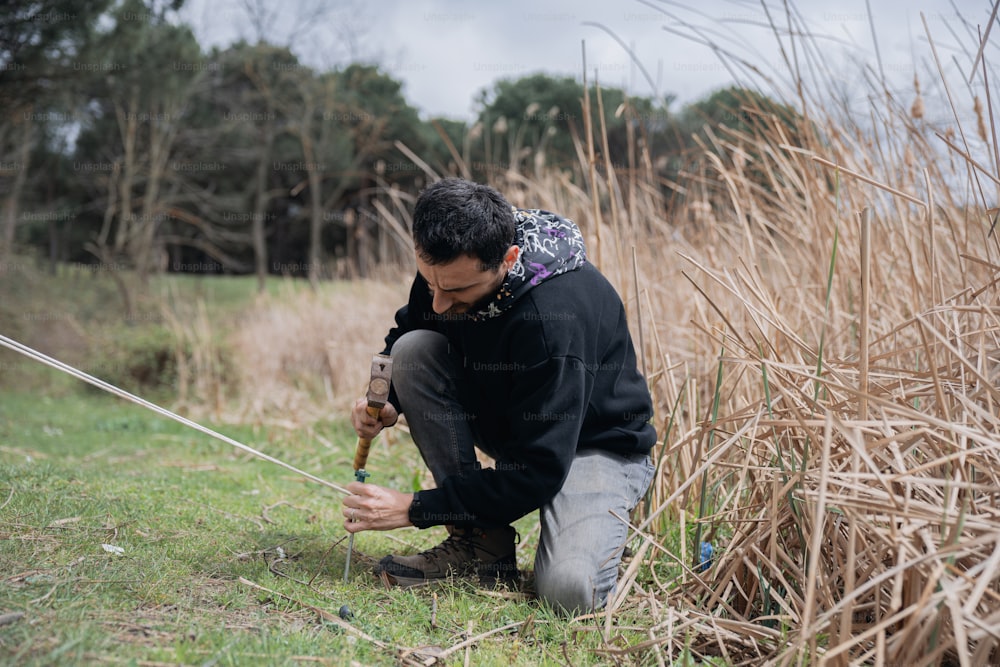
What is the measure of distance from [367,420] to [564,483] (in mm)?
673

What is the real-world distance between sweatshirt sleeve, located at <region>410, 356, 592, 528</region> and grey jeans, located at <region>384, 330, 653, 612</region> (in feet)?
0.61

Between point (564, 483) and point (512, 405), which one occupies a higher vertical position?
point (512, 405)

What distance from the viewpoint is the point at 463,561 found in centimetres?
244

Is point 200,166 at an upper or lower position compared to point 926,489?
upper

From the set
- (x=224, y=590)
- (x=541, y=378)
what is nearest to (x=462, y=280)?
(x=541, y=378)

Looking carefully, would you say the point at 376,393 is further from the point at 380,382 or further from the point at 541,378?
the point at 541,378

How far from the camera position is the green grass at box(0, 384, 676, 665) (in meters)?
1.61

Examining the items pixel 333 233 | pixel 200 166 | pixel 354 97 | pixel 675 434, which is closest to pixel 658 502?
pixel 675 434

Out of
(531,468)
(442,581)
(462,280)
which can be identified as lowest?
(442,581)

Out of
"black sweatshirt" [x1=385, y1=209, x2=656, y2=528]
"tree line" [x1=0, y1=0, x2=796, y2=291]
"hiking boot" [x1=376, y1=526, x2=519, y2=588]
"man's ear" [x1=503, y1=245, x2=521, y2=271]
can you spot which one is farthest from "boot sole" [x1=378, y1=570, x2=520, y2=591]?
"tree line" [x1=0, y1=0, x2=796, y2=291]

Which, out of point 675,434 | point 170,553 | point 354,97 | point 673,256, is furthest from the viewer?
point 354,97

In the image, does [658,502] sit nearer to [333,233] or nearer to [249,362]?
[249,362]

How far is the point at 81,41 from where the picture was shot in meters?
8.40

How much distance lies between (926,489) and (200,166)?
53.7 feet
